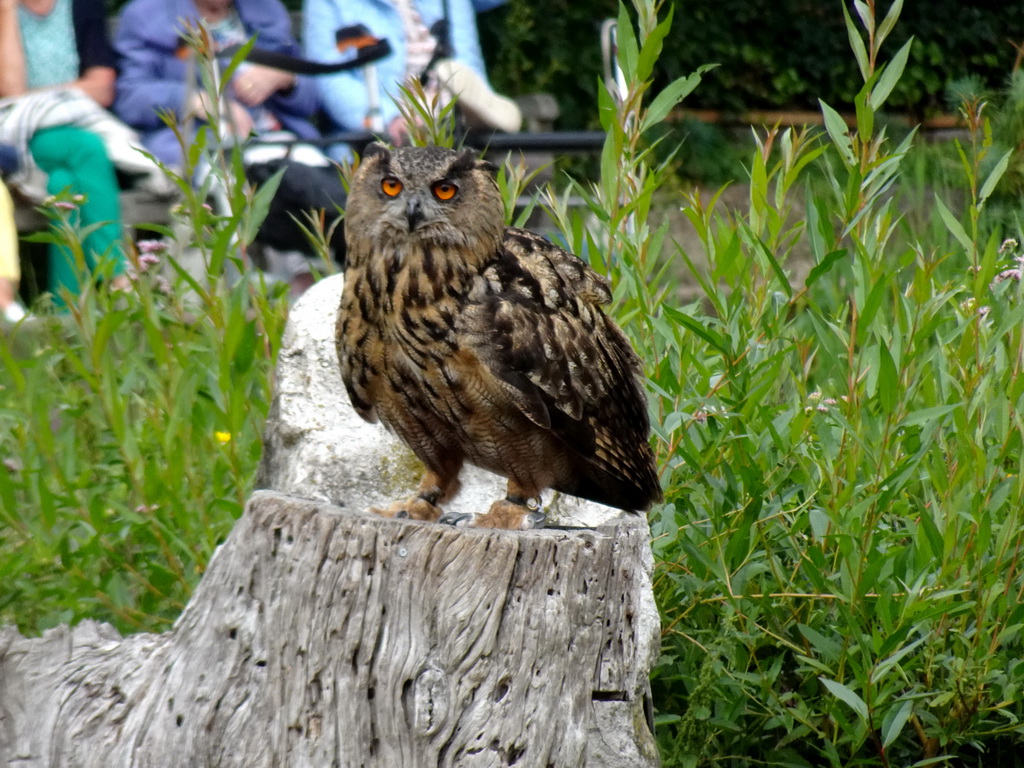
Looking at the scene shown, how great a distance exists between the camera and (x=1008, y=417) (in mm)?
2449

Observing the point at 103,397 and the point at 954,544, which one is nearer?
the point at 954,544

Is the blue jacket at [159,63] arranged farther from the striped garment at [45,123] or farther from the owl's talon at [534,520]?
the owl's talon at [534,520]

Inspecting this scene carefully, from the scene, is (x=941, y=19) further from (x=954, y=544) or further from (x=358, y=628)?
(x=358, y=628)

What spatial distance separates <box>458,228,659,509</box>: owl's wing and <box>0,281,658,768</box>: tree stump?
456mm

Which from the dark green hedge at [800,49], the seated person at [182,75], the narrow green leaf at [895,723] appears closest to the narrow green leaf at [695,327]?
the narrow green leaf at [895,723]

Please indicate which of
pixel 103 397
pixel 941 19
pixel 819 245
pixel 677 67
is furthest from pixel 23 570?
pixel 941 19

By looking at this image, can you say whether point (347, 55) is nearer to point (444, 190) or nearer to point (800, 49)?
point (444, 190)

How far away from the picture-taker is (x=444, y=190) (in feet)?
8.11

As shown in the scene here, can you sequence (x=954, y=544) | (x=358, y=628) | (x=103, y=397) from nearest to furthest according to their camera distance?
(x=358, y=628) < (x=954, y=544) < (x=103, y=397)

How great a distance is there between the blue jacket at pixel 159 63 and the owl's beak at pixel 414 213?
370 centimetres

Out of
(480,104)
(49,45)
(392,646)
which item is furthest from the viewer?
(480,104)

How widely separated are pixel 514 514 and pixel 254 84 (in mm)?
4018

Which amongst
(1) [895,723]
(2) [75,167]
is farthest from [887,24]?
(2) [75,167]

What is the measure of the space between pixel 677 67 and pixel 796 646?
27.2ft
